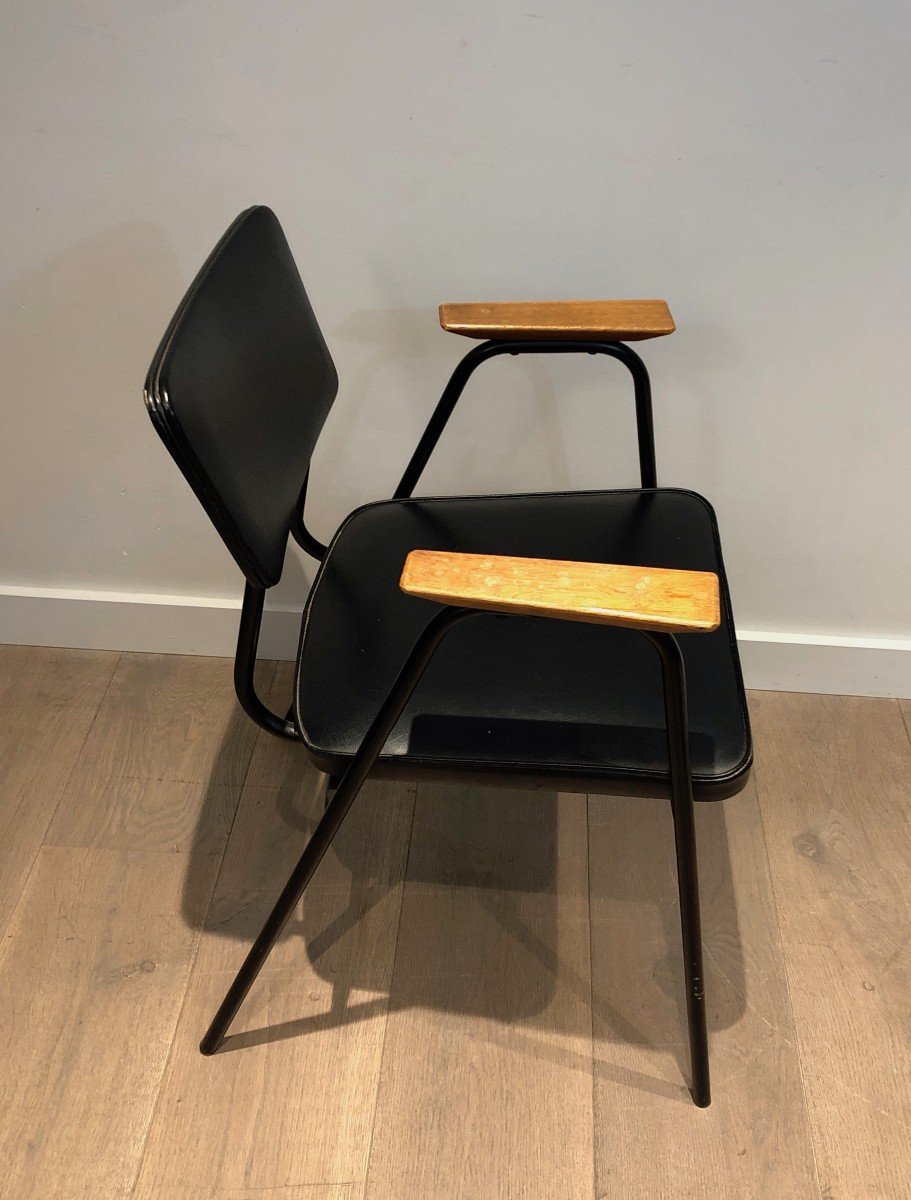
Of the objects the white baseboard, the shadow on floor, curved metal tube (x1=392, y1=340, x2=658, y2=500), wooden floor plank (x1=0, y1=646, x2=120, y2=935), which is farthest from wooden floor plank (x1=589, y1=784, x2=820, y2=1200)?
wooden floor plank (x1=0, y1=646, x2=120, y2=935)

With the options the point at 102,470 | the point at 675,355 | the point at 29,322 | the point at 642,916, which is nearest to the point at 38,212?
the point at 29,322

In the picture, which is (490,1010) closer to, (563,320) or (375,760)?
(375,760)

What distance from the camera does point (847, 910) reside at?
124cm

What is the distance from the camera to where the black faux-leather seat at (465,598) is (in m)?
0.74

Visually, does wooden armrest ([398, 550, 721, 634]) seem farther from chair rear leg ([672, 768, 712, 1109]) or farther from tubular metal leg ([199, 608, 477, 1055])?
chair rear leg ([672, 768, 712, 1109])

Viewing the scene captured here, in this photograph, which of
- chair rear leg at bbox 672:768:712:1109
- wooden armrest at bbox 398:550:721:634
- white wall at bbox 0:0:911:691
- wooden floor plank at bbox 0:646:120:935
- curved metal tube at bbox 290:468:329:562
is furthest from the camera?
wooden floor plank at bbox 0:646:120:935

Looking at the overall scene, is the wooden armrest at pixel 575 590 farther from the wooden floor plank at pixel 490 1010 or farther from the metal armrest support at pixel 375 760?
the wooden floor plank at pixel 490 1010

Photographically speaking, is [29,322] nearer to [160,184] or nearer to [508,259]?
[160,184]

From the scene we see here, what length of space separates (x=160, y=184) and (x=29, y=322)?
0.92 feet

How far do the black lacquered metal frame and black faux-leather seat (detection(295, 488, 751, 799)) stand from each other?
0.04 metres

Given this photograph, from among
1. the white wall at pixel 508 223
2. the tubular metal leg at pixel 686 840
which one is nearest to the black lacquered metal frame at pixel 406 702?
the tubular metal leg at pixel 686 840

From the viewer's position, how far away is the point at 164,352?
2.36 ft

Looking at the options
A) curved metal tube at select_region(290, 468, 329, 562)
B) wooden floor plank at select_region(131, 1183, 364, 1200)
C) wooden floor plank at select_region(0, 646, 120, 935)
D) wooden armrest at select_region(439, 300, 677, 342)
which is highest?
wooden armrest at select_region(439, 300, 677, 342)

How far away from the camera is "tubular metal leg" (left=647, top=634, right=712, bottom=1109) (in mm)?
760
